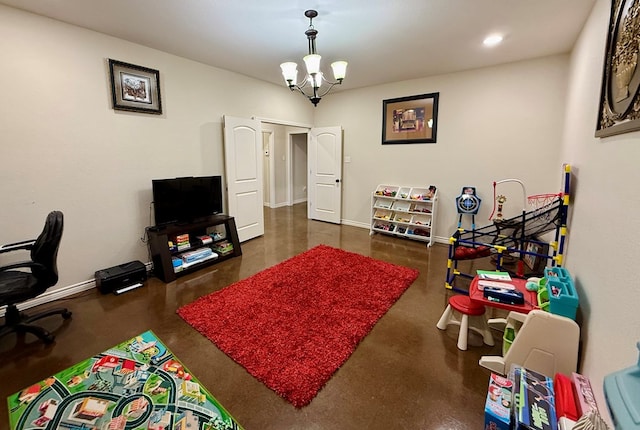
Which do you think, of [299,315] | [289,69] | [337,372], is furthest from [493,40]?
[337,372]

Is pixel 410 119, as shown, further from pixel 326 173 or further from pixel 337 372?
pixel 337 372

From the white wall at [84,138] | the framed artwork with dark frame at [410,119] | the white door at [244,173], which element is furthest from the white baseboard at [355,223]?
the white wall at [84,138]

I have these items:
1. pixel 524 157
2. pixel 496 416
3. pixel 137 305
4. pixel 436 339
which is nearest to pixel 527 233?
pixel 524 157

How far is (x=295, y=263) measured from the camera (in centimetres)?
382

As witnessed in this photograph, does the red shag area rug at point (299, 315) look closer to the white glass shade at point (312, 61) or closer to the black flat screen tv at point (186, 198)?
the black flat screen tv at point (186, 198)

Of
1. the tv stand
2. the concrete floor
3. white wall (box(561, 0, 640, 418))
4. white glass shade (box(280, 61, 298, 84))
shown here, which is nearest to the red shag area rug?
the concrete floor

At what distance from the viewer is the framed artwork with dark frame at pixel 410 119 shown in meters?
4.57

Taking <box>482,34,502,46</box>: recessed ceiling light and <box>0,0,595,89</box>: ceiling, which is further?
<box>482,34,502,46</box>: recessed ceiling light

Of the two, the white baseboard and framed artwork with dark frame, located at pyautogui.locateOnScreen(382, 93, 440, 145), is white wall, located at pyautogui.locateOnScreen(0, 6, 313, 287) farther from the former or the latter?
the white baseboard

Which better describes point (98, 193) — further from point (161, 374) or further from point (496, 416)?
point (496, 416)

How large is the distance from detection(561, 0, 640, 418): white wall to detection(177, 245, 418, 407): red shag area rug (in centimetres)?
146

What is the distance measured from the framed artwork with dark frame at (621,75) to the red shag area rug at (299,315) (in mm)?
2096

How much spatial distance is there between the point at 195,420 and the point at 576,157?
12.0 feet

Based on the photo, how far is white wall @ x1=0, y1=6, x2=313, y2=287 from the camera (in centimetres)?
255
